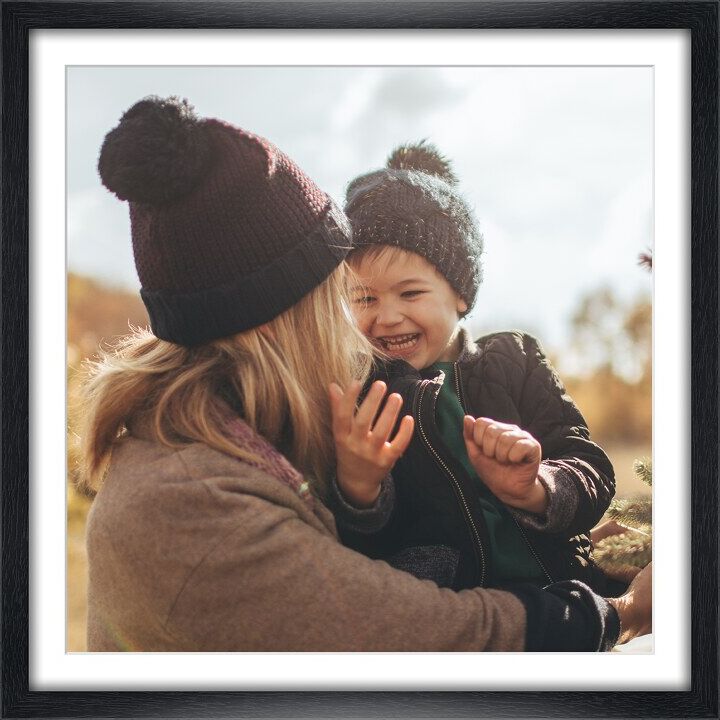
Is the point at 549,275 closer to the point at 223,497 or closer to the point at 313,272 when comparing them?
the point at 313,272

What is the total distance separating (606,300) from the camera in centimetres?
203

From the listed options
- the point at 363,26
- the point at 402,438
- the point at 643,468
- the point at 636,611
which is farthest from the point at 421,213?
the point at 636,611

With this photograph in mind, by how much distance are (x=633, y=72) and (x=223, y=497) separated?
4.72ft

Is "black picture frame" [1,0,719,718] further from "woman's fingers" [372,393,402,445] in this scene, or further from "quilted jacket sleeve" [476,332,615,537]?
"woman's fingers" [372,393,402,445]

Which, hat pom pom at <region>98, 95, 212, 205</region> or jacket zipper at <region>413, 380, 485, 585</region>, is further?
jacket zipper at <region>413, 380, 485, 585</region>

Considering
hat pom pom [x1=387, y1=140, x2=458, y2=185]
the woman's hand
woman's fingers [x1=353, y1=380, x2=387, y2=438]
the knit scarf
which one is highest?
hat pom pom [x1=387, y1=140, x2=458, y2=185]

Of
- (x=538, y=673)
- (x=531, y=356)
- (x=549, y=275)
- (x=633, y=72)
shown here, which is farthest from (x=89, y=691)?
(x=633, y=72)

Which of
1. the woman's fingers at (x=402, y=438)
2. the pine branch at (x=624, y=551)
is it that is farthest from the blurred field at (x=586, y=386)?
the woman's fingers at (x=402, y=438)

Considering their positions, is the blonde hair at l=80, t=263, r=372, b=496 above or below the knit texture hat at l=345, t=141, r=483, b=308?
below

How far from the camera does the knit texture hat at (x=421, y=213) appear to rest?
6.52 ft

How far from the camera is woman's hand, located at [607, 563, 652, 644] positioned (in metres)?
1.98

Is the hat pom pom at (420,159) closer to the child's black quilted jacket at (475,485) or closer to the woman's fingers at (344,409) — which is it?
the child's black quilted jacket at (475,485)

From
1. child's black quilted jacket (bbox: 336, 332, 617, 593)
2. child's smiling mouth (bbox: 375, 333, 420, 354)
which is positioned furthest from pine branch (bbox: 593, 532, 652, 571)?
child's smiling mouth (bbox: 375, 333, 420, 354)

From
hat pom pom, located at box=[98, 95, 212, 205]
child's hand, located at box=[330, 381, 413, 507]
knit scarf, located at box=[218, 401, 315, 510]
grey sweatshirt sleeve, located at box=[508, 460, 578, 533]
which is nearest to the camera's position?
hat pom pom, located at box=[98, 95, 212, 205]
